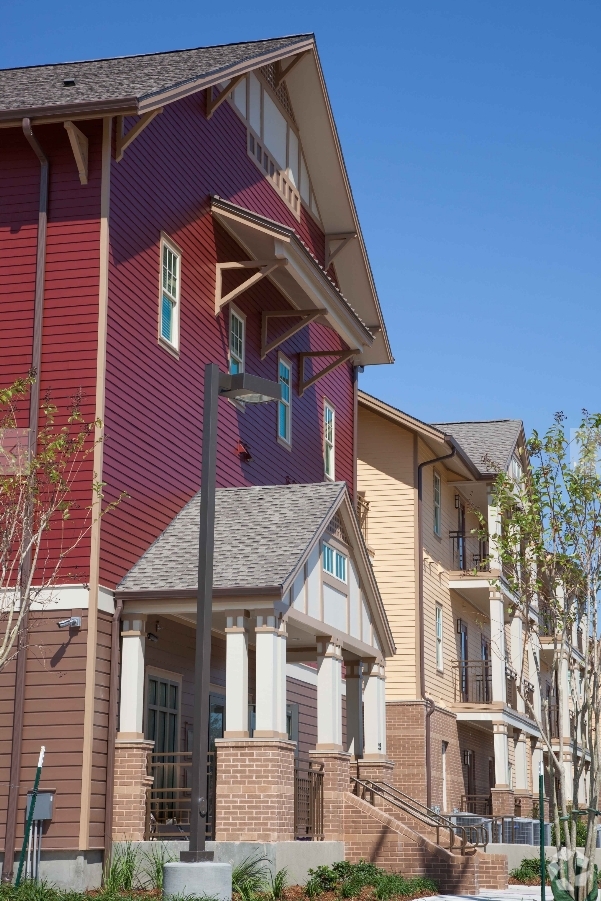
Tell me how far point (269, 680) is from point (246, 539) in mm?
2464

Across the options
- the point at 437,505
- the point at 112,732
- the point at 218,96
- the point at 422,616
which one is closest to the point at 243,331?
the point at 218,96

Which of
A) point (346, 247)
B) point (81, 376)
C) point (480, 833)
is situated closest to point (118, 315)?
point (81, 376)

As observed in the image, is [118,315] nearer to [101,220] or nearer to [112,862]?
[101,220]

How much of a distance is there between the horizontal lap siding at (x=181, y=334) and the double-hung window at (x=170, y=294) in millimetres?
203

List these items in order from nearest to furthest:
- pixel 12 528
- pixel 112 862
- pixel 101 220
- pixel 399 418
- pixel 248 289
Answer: pixel 12 528 → pixel 112 862 → pixel 101 220 → pixel 248 289 → pixel 399 418

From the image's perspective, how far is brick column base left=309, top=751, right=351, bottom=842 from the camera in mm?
20250

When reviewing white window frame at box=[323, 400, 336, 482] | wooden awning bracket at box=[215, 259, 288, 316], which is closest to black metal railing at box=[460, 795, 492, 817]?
white window frame at box=[323, 400, 336, 482]

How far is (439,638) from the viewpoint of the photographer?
35.2 metres

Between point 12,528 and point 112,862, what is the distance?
5.32 meters

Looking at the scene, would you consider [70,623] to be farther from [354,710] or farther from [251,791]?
[354,710]

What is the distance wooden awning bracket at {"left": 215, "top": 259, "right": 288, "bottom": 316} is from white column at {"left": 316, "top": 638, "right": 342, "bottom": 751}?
6.33 meters

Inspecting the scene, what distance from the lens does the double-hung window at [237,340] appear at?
23.3 m

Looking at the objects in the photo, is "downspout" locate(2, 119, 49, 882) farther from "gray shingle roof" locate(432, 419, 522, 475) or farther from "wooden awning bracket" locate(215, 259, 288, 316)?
"gray shingle roof" locate(432, 419, 522, 475)

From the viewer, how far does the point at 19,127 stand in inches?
730
